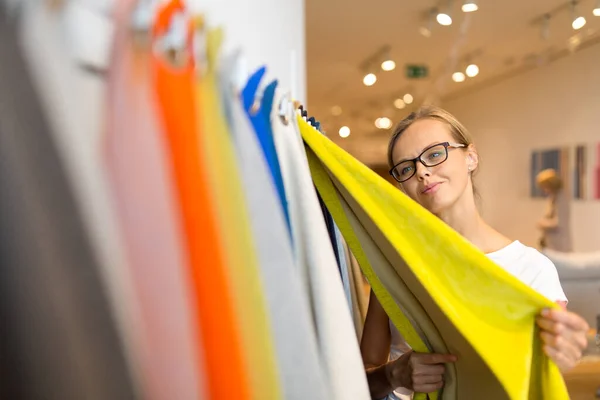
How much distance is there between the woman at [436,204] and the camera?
44.8 inches

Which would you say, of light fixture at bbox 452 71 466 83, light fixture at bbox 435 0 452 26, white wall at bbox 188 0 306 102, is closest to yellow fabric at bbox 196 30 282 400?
white wall at bbox 188 0 306 102

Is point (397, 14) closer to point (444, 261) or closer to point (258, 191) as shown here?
point (444, 261)

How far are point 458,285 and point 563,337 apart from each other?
0.16 metres

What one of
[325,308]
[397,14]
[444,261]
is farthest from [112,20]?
[397,14]

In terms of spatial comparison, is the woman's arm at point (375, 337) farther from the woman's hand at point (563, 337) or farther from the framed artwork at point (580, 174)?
the framed artwork at point (580, 174)

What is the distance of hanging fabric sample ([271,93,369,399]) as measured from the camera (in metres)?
0.52

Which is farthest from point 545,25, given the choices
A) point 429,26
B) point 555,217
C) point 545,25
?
point 555,217

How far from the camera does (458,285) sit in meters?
0.76

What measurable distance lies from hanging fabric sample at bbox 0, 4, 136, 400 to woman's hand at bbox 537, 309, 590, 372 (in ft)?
2.20

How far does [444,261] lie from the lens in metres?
0.76

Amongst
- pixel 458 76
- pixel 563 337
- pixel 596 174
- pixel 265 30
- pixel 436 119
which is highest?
pixel 458 76

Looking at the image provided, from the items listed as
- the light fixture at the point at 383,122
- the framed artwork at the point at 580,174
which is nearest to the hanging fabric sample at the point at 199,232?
the framed artwork at the point at 580,174

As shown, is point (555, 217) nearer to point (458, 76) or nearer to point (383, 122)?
point (458, 76)

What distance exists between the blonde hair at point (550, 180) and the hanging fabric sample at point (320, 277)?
5588 mm
